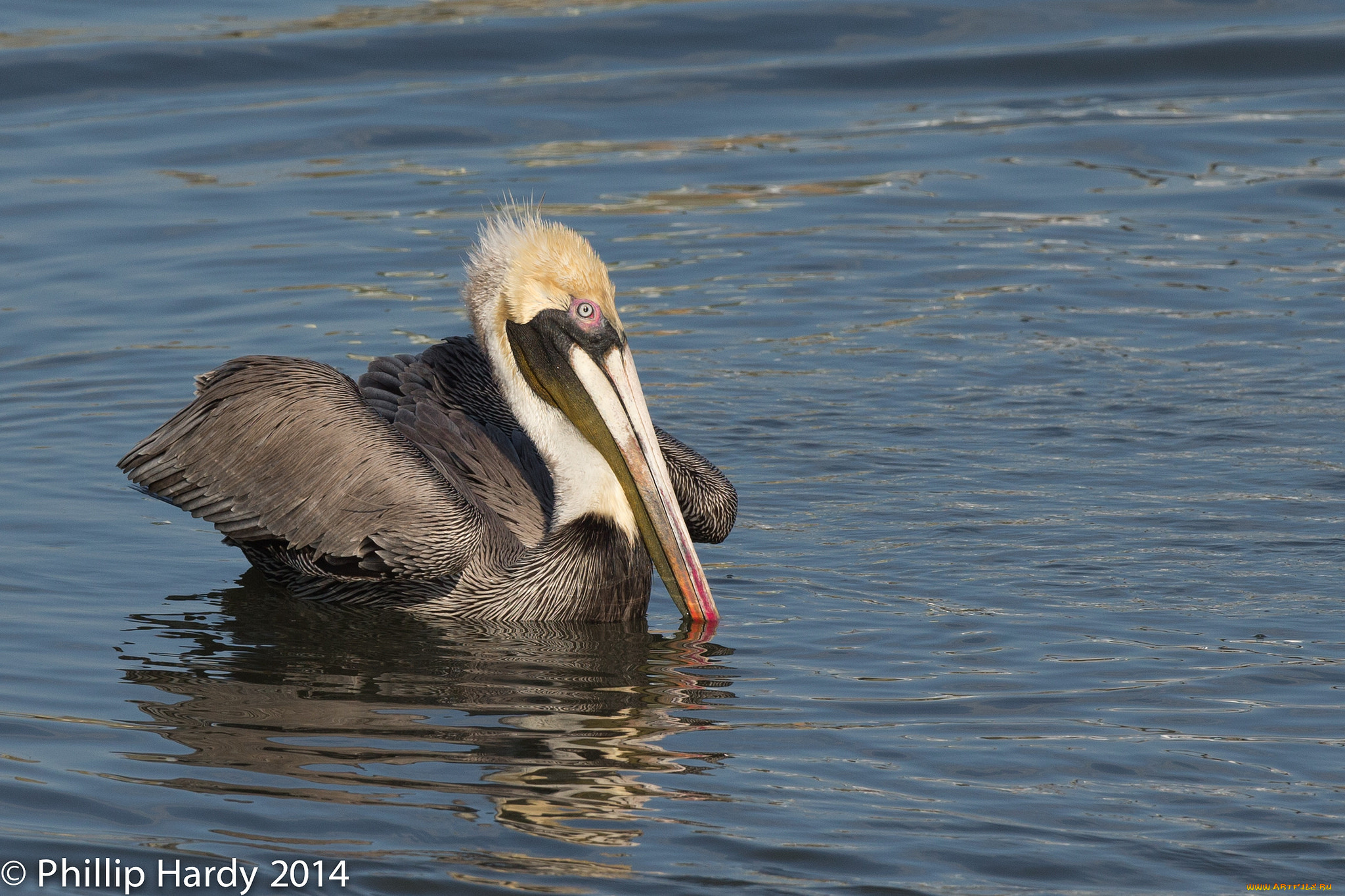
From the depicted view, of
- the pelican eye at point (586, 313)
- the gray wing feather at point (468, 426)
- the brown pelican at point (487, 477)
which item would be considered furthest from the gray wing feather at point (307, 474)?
the pelican eye at point (586, 313)

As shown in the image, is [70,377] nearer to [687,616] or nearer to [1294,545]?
[687,616]

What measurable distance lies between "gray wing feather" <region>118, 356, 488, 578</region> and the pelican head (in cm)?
37

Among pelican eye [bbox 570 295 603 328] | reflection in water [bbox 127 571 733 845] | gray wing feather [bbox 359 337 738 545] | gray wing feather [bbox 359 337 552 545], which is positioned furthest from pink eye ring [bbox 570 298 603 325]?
reflection in water [bbox 127 571 733 845]

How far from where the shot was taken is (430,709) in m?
5.28

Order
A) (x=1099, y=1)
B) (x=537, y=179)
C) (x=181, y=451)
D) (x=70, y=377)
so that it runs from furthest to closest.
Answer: (x=1099, y=1) → (x=537, y=179) → (x=70, y=377) → (x=181, y=451)

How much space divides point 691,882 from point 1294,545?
119 inches

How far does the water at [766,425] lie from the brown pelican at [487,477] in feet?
0.56

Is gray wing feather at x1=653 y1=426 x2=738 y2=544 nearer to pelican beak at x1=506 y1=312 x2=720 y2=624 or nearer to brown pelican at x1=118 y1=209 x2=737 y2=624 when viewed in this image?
brown pelican at x1=118 y1=209 x2=737 y2=624

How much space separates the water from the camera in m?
4.56

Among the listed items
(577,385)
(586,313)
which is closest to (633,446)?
(577,385)

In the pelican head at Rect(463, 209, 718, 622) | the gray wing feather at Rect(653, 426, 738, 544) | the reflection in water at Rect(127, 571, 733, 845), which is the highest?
the pelican head at Rect(463, 209, 718, 622)

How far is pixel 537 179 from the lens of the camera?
11531 millimetres

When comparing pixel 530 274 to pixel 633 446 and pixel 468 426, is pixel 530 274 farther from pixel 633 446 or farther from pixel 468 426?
pixel 468 426

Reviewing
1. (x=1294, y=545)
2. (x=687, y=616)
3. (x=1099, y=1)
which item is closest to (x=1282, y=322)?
(x=1294, y=545)
